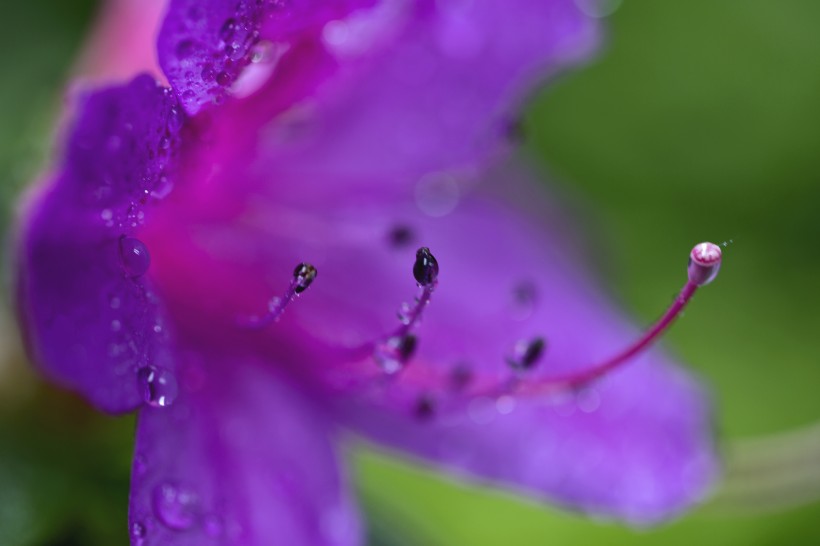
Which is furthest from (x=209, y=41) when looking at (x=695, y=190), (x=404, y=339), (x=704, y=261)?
(x=695, y=190)

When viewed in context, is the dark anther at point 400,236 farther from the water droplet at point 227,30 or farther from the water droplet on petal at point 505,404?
the water droplet at point 227,30

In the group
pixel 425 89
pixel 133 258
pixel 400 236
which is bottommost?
pixel 133 258

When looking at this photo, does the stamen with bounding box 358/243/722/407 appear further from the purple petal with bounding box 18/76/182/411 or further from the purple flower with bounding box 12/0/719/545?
the purple petal with bounding box 18/76/182/411

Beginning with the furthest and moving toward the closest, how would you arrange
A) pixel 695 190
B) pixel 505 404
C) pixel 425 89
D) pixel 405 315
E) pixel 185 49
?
pixel 695 190
pixel 425 89
pixel 505 404
pixel 405 315
pixel 185 49

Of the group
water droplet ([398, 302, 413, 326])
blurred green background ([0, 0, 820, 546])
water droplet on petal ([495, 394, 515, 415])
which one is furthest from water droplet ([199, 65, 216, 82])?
blurred green background ([0, 0, 820, 546])

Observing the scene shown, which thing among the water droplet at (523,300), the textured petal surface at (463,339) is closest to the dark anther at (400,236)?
the textured petal surface at (463,339)

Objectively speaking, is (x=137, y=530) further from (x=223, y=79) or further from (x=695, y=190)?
(x=695, y=190)

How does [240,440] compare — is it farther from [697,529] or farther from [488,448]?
[697,529]
